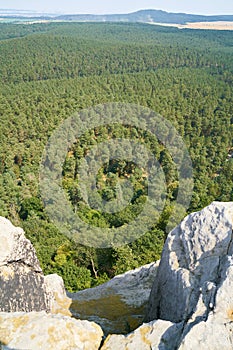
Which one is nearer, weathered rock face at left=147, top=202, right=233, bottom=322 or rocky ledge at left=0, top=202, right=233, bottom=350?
rocky ledge at left=0, top=202, right=233, bottom=350

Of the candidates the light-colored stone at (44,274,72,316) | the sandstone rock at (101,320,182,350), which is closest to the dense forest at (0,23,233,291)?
the light-colored stone at (44,274,72,316)

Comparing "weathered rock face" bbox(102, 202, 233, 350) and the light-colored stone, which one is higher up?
"weathered rock face" bbox(102, 202, 233, 350)

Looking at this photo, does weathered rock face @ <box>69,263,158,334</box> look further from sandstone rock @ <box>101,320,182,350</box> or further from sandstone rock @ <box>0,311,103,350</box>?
sandstone rock @ <box>101,320,182,350</box>

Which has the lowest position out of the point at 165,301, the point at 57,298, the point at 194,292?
the point at 57,298

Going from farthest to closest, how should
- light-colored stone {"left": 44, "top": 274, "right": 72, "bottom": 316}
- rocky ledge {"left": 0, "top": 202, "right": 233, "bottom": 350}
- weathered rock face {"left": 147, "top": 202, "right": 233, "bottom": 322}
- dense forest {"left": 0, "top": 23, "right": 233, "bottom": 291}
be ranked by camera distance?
dense forest {"left": 0, "top": 23, "right": 233, "bottom": 291}
light-colored stone {"left": 44, "top": 274, "right": 72, "bottom": 316}
weathered rock face {"left": 147, "top": 202, "right": 233, "bottom": 322}
rocky ledge {"left": 0, "top": 202, "right": 233, "bottom": 350}

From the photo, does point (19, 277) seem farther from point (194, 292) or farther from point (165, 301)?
point (194, 292)

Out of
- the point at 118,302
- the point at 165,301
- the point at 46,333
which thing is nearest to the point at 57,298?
the point at 118,302

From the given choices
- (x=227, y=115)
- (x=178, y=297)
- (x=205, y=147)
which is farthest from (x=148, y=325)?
(x=227, y=115)
